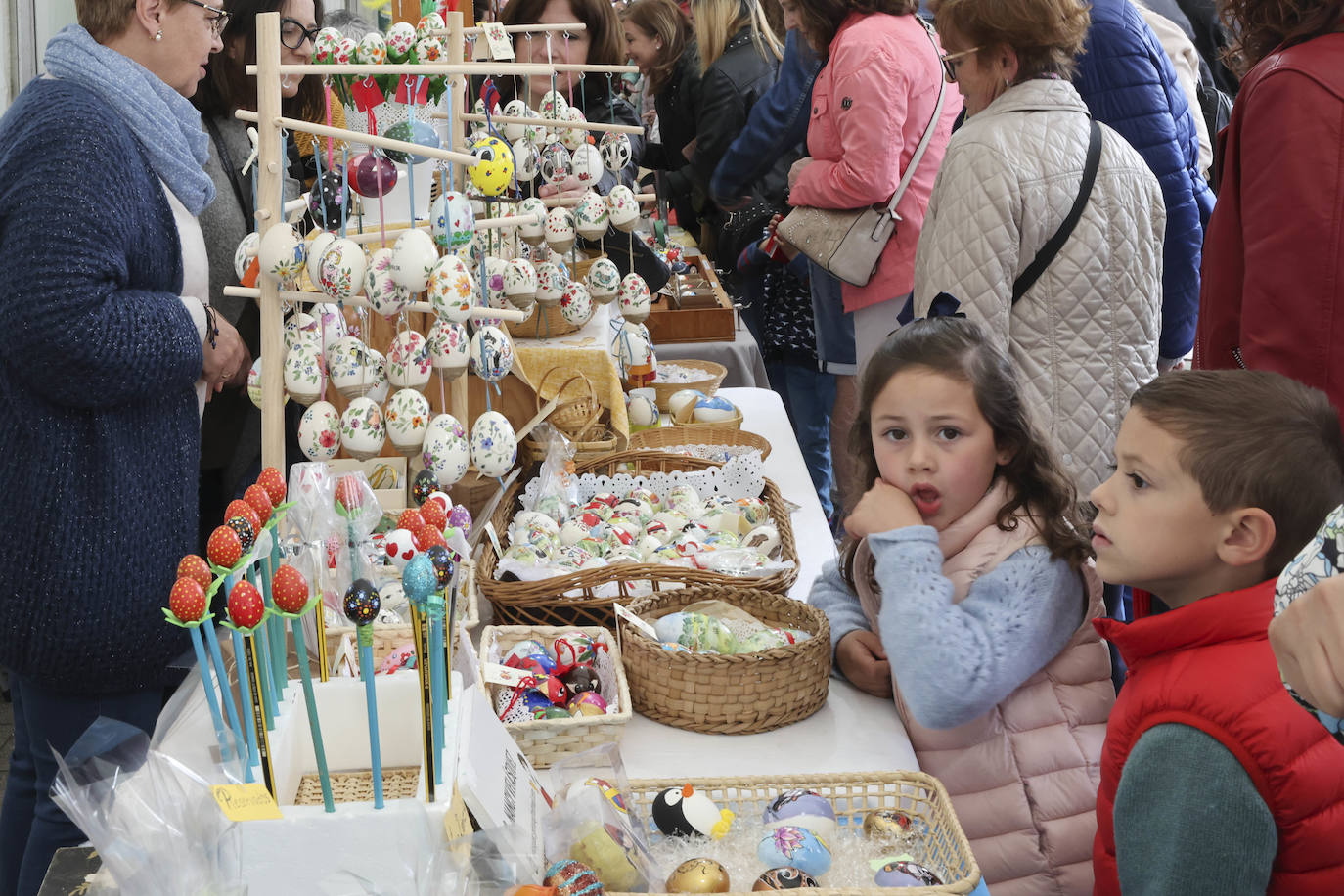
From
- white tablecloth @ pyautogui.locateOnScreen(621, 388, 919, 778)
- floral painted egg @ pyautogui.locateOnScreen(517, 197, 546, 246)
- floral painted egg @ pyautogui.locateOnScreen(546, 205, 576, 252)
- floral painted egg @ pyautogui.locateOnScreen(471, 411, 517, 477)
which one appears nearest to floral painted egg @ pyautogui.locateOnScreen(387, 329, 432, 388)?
floral painted egg @ pyautogui.locateOnScreen(471, 411, 517, 477)

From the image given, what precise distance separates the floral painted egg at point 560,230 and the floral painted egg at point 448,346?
86cm

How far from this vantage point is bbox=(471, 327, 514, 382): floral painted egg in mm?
2004

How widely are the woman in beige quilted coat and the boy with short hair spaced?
101 cm

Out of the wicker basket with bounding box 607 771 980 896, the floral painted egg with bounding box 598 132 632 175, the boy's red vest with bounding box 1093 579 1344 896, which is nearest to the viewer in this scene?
the boy's red vest with bounding box 1093 579 1344 896

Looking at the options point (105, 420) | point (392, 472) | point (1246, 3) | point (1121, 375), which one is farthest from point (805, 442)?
point (105, 420)

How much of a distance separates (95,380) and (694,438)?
1.48 m

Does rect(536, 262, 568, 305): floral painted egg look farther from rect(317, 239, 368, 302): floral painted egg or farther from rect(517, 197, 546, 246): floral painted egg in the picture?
rect(317, 239, 368, 302): floral painted egg

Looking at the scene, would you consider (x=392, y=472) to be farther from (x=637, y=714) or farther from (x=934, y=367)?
(x=934, y=367)

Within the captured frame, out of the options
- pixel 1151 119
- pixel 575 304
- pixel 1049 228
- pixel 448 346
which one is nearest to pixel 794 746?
pixel 448 346

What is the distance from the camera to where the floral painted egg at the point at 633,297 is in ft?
10.2

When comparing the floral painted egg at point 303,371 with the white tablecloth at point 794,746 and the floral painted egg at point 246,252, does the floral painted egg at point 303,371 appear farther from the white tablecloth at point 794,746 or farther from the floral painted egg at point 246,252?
the white tablecloth at point 794,746

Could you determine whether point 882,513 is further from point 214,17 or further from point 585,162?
point 585,162

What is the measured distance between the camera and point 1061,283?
92.4 inches

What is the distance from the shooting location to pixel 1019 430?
1.68 meters
